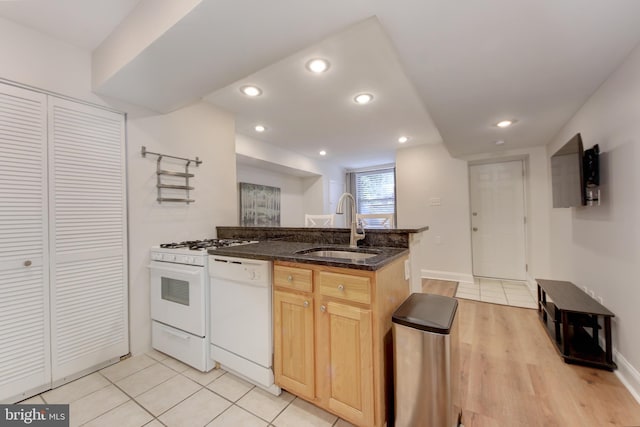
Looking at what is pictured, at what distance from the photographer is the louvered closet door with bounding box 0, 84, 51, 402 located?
1.62 meters

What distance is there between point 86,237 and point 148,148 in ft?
2.90

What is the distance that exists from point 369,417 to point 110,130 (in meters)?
2.70

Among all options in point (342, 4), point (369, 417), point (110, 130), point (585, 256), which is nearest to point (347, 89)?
point (342, 4)

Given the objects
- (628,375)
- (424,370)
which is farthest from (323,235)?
(628,375)

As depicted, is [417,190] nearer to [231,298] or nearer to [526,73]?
[526,73]

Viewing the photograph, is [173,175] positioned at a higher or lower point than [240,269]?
higher

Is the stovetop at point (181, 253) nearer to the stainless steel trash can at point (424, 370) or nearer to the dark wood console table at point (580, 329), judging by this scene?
the stainless steel trash can at point (424, 370)

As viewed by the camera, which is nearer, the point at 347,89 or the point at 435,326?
the point at 435,326

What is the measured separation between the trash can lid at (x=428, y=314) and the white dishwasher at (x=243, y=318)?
2.68ft

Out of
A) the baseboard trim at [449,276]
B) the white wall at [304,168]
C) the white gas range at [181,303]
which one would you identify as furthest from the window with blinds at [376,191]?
the white gas range at [181,303]

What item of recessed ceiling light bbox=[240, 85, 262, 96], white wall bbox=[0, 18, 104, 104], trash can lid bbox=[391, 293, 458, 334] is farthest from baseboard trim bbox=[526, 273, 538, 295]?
white wall bbox=[0, 18, 104, 104]

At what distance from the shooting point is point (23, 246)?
5.53 feet

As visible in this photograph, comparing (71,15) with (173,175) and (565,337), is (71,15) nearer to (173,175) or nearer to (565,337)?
(173,175)

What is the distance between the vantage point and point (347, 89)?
2592 mm
